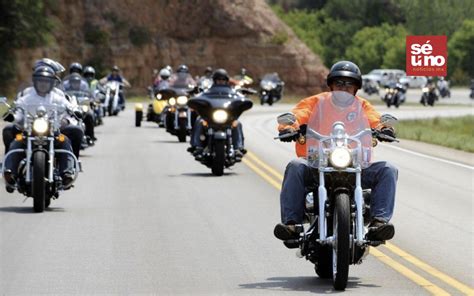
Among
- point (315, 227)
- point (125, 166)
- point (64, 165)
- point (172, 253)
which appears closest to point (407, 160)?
point (125, 166)

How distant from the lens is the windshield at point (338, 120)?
11242mm

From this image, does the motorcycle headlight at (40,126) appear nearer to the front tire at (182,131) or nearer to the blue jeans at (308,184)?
the blue jeans at (308,184)

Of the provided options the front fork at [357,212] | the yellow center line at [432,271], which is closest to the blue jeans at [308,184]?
the front fork at [357,212]

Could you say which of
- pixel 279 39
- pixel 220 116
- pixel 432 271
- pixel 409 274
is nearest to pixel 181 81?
pixel 220 116

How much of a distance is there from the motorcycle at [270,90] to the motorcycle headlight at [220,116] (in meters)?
48.8

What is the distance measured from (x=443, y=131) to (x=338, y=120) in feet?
113

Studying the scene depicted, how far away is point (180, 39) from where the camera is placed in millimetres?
88188

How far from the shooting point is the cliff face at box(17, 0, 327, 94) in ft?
275

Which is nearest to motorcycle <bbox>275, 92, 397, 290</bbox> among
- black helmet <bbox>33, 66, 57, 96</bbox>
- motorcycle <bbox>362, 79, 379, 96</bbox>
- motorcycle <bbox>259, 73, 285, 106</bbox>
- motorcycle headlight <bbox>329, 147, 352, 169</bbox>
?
motorcycle headlight <bbox>329, 147, 352, 169</bbox>

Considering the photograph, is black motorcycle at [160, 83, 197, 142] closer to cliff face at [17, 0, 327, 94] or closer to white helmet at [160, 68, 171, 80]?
white helmet at [160, 68, 171, 80]

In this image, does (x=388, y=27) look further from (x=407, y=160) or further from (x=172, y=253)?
(x=172, y=253)

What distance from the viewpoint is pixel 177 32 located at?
289 ft

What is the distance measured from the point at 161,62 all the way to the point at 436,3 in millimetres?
31385

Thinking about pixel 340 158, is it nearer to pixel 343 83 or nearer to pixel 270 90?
pixel 343 83
